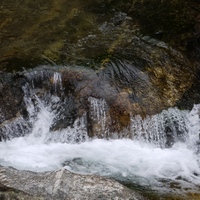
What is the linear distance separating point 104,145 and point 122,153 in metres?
0.42

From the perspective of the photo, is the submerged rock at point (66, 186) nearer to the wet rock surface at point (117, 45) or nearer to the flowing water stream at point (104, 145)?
the flowing water stream at point (104, 145)

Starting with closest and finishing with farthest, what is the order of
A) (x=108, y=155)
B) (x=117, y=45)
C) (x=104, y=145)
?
(x=108, y=155) < (x=104, y=145) < (x=117, y=45)

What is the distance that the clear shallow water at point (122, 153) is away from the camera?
7078 mm

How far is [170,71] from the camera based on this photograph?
8781 mm

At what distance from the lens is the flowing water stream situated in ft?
23.8

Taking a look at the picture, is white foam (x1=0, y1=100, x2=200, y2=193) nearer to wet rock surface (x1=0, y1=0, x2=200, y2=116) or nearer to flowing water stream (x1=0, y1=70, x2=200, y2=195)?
flowing water stream (x1=0, y1=70, x2=200, y2=195)

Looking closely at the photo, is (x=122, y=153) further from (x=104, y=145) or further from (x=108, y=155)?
(x=104, y=145)

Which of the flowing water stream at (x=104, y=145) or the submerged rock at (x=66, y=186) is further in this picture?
the flowing water stream at (x=104, y=145)

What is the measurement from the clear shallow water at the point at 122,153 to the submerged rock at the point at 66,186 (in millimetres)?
1367

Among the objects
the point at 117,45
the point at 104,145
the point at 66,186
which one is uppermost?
the point at 117,45

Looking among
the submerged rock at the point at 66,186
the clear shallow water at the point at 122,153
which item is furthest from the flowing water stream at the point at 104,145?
the submerged rock at the point at 66,186

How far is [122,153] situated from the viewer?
25.3ft

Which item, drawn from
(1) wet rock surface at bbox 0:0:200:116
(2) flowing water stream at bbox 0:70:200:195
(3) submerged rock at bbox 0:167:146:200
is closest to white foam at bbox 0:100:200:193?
(2) flowing water stream at bbox 0:70:200:195

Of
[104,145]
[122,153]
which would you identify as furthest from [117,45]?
[122,153]
